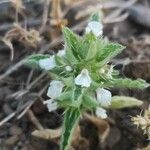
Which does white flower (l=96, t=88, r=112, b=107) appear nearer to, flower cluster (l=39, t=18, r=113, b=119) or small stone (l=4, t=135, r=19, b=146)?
flower cluster (l=39, t=18, r=113, b=119)

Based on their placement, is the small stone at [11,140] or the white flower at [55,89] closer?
the white flower at [55,89]

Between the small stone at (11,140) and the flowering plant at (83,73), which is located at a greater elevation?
the flowering plant at (83,73)

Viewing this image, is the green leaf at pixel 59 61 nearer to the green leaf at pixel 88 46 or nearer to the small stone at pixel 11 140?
the green leaf at pixel 88 46

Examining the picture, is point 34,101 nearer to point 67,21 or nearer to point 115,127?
point 115,127

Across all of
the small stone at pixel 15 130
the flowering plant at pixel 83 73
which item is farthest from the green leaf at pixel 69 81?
the small stone at pixel 15 130

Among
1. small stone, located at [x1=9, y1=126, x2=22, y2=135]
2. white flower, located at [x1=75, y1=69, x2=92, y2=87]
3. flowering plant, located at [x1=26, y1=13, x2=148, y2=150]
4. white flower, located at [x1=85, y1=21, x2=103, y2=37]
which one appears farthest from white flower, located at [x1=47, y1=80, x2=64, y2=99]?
small stone, located at [x1=9, y1=126, x2=22, y2=135]

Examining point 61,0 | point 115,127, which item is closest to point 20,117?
point 115,127
